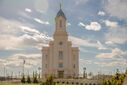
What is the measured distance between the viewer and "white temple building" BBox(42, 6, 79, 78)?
49597 mm

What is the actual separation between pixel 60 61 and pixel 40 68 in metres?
7.07

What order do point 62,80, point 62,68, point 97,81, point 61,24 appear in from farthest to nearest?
1. point 61,24
2. point 62,68
3. point 62,80
4. point 97,81

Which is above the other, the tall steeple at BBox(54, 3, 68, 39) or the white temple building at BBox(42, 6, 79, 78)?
the tall steeple at BBox(54, 3, 68, 39)

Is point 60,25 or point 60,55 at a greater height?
point 60,25

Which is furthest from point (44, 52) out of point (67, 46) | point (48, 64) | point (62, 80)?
point (62, 80)

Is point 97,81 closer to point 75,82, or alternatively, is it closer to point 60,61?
point 75,82

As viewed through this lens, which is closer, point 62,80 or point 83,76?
point 62,80

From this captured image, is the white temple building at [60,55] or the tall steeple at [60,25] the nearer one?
the white temple building at [60,55]

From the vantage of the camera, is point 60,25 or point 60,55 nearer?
point 60,55

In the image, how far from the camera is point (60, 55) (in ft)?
166

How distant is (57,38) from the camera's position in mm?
51219

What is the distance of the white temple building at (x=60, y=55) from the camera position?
49597mm

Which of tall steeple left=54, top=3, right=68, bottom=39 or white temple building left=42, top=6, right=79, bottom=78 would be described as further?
tall steeple left=54, top=3, right=68, bottom=39

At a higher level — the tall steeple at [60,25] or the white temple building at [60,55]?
the tall steeple at [60,25]
